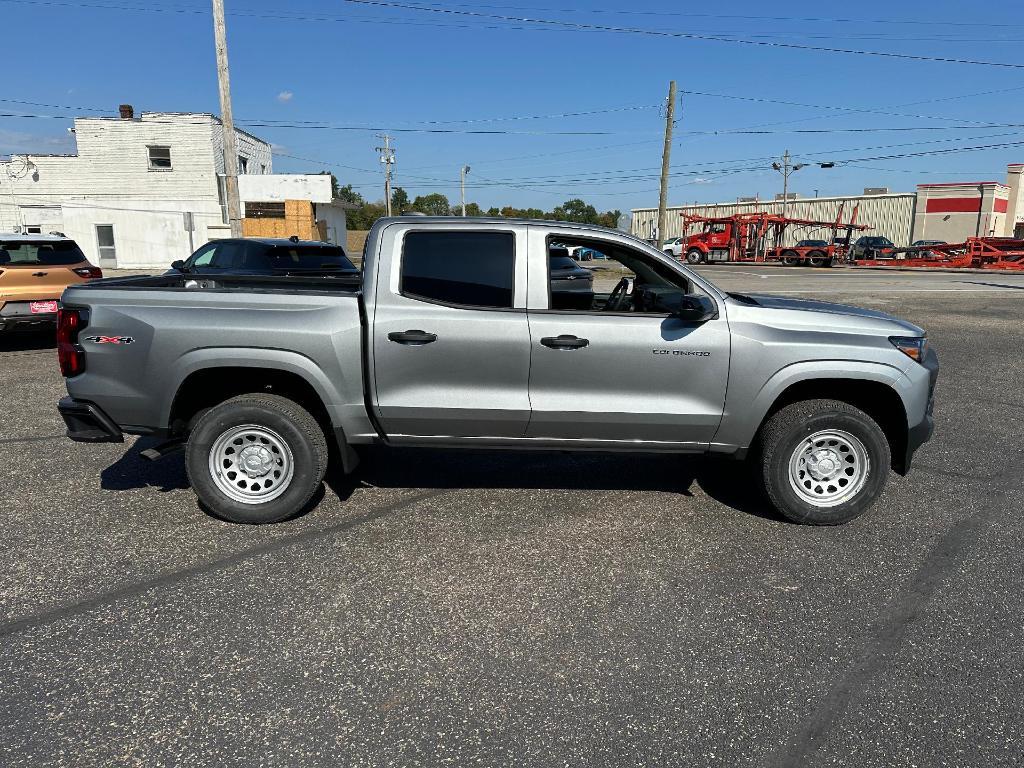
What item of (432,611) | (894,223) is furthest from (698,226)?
(432,611)

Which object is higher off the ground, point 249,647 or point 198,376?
point 198,376

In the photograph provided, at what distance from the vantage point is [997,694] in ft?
9.75

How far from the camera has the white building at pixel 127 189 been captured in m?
31.8

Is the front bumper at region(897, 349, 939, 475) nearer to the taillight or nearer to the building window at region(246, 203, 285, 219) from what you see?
the taillight

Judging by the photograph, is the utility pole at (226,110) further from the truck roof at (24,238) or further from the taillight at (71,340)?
the taillight at (71,340)

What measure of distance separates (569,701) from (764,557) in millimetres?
1786

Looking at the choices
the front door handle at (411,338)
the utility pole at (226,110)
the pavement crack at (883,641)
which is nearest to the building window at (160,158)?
the utility pole at (226,110)

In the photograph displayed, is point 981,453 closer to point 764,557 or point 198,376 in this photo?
point 764,557

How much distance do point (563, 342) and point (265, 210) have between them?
109ft

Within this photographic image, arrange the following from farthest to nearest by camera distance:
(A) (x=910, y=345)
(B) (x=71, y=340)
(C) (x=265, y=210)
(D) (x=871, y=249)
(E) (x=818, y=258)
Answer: (D) (x=871, y=249)
(E) (x=818, y=258)
(C) (x=265, y=210)
(A) (x=910, y=345)
(B) (x=71, y=340)

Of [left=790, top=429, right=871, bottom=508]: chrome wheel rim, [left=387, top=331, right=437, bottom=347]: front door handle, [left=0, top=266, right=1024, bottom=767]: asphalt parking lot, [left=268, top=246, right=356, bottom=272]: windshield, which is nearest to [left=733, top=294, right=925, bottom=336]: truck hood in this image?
[left=790, top=429, right=871, bottom=508]: chrome wheel rim

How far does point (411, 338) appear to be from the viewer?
172 inches

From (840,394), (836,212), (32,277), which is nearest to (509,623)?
(840,394)

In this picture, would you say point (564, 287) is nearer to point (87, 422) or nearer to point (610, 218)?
point (87, 422)
